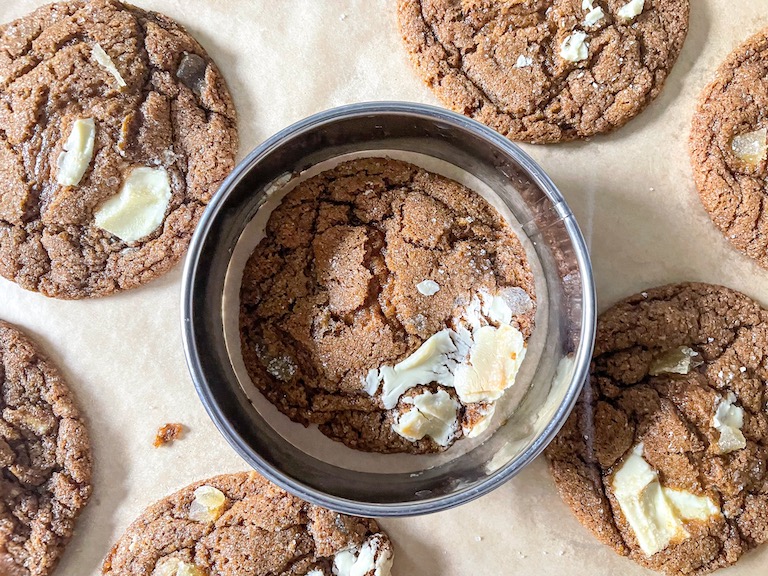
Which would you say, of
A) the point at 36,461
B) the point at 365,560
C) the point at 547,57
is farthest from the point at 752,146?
the point at 36,461

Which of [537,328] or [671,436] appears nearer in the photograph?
[671,436]

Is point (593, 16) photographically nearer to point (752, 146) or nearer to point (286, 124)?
point (752, 146)

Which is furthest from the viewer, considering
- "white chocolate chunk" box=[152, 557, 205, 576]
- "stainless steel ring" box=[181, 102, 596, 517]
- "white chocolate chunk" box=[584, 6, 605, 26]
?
"white chocolate chunk" box=[584, 6, 605, 26]

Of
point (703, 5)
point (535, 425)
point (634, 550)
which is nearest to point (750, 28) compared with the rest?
point (703, 5)

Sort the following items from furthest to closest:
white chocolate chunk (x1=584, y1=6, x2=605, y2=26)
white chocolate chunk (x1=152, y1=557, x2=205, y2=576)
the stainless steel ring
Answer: white chocolate chunk (x1=584, y1=6, x2=605, y2=26)
white chocolate chunk (x1=152, y1=557, x2=205, y2=576)
the stainless steel ring

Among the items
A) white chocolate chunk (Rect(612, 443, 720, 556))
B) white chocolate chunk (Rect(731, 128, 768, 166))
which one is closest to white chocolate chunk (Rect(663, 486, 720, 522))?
white chocolate chunk (Rect(612, 443, 720, 556))

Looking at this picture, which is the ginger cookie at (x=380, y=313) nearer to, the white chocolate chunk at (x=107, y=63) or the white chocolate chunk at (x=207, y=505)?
the white chocolate chunk at (x=207, y=505)

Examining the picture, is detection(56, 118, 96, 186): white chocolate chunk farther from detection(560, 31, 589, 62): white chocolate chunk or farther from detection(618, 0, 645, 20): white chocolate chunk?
detection(618, 0, 645, 20): white chocolate chunk
